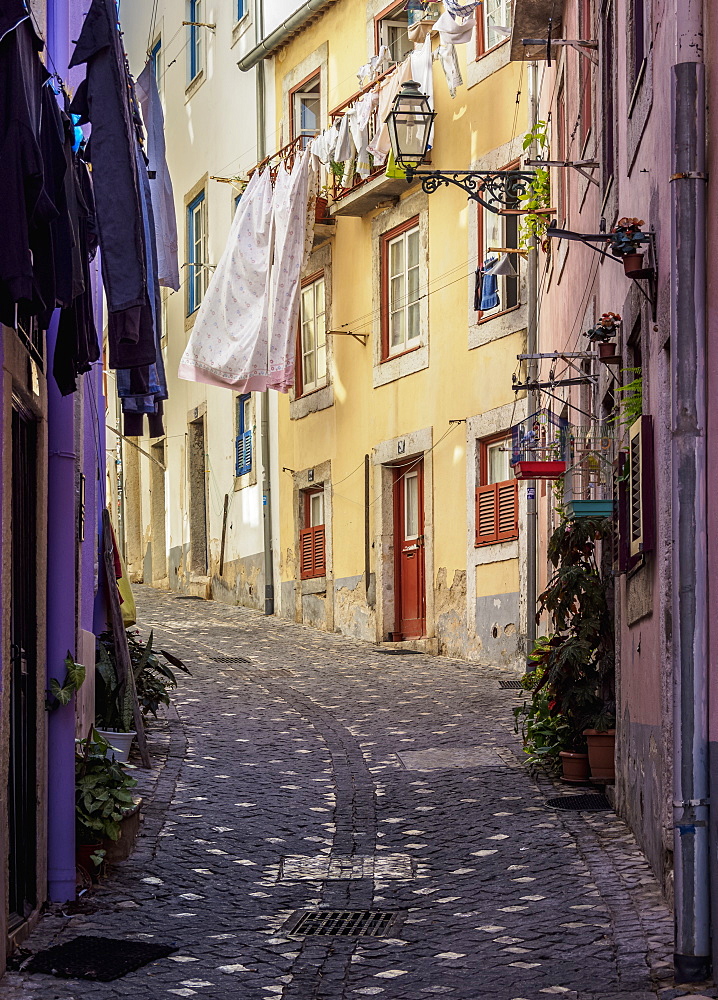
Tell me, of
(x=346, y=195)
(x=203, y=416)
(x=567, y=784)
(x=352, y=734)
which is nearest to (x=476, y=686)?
(x=352, y=734)

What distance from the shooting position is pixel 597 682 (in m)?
9.34

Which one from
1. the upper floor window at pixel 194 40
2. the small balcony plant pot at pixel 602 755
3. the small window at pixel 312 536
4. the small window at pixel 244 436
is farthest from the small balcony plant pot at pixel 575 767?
the upper floor window at pixel 194 40

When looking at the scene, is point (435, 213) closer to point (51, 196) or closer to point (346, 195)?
point (346, 195)

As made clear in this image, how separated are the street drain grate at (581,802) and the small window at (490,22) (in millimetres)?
10024

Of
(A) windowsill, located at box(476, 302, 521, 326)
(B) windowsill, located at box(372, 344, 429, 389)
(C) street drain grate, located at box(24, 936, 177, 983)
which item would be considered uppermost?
(A) windowsill, located at box(476, 302, 521, 326)

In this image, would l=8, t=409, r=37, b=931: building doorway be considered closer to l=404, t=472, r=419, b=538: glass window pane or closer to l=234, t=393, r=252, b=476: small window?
l=404, t=472, r=419, b=538: glass window pane

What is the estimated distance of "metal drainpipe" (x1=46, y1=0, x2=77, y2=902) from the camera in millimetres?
6883

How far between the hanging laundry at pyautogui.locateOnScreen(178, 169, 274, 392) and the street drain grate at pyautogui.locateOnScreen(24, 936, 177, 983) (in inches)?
517

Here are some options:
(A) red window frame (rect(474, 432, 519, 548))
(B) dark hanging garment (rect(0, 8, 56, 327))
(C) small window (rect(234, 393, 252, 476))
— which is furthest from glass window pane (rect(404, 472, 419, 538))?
(B) dark hanging garment (rect(0, 8, 56, 327))

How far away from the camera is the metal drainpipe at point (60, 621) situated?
6.88 m

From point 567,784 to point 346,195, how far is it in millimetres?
11194

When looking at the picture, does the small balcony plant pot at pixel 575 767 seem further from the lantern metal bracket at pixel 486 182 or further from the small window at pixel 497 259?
the small window at pixel 497 259

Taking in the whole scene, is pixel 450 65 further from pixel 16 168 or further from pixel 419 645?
pixel 16 168

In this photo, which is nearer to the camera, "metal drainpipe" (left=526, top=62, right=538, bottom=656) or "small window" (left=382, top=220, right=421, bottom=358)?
"metal drainpipe" (left=526, top=62, right=538, bottom=656)
